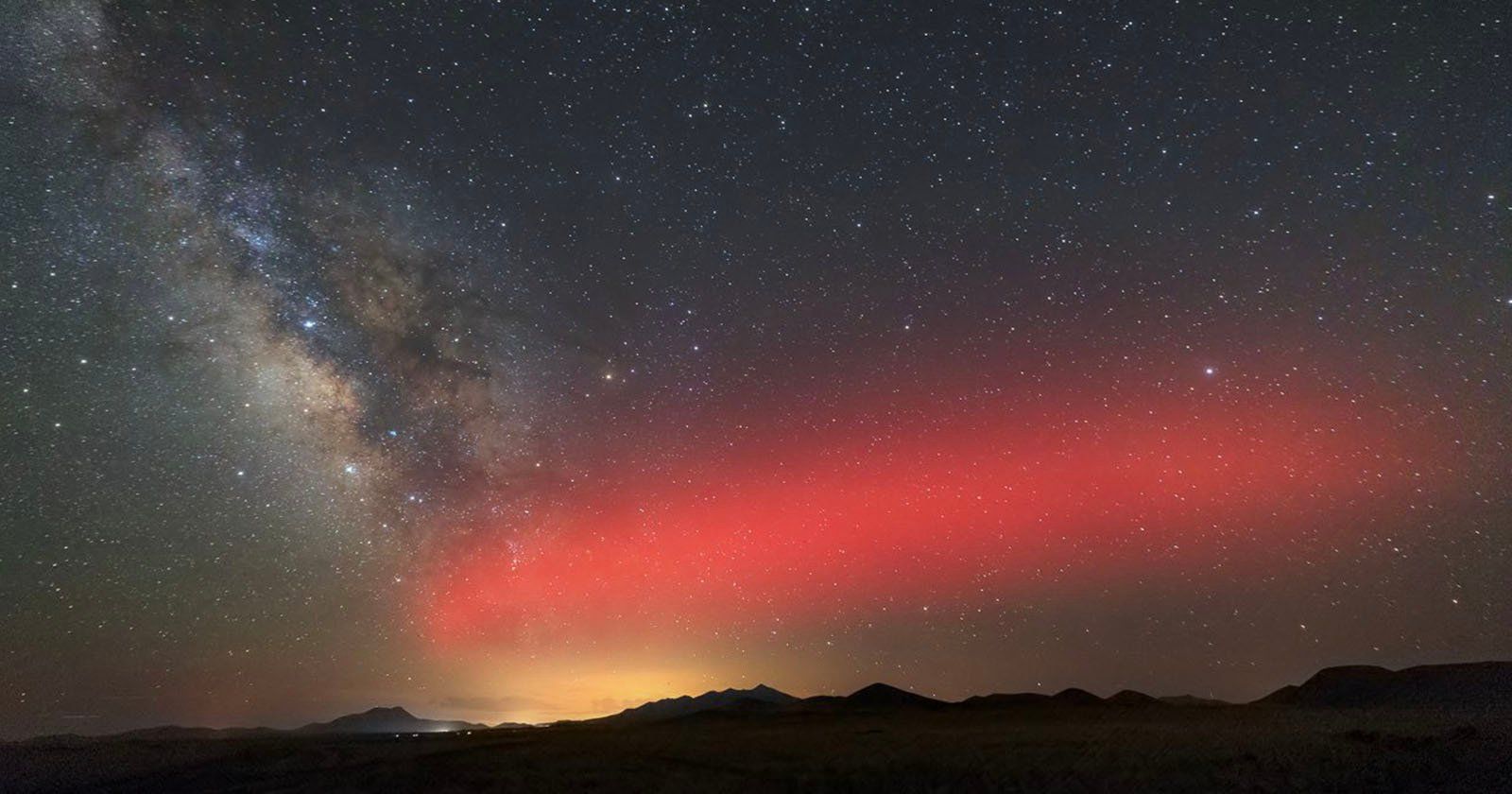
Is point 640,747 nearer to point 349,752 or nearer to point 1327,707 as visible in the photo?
point 349,752

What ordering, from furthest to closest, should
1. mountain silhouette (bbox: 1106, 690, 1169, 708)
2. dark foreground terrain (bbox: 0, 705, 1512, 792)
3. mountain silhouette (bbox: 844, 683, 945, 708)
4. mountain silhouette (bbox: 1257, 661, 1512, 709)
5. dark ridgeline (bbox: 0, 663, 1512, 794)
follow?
1. mountain silhouette (bbox: 844, 683, 945, 708)
2. mountain silhouette (bbox: 1106, 690, 1169, 708)
3. mountain silhouette (bbox: 1257, 661, 1512, 709)
4. dark ridgeline (bbox: 0, 663, 1512, 794)
5. dark foreground terrain (bbox: 0, 705, 1512, 792)

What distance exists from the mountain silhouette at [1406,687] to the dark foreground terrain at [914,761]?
601 cm

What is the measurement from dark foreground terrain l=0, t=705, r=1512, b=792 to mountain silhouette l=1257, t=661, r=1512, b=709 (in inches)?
237

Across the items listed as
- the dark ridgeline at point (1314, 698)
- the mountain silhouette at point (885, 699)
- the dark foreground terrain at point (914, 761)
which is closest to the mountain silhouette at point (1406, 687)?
the dark ridgeline at point (1314, 698)

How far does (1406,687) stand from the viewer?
4384 centimetres

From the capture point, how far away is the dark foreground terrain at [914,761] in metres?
23.9

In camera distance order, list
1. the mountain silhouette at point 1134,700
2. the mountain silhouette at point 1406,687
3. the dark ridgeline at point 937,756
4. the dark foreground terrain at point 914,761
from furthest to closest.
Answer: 1. the mountain silhouette at point 1134,700
2. the mountain silhouette at point 1406,687
3. the dark ridgeline at point 937,756
4. the dark foreground terrain at point 914,761

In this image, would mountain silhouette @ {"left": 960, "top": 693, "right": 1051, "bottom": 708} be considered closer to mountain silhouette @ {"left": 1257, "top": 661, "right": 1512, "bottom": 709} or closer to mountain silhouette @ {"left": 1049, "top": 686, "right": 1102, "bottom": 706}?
mountain silhouette @ {"left": 1049, "top": 686, "right": 1102, "bottom": 706}

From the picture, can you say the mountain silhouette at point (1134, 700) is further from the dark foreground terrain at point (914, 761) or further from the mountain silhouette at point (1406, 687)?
the dark foreground terrain at point (914, 761)

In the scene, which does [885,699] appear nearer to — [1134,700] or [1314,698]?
[1134,700]

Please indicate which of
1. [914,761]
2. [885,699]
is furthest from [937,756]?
[885,699]

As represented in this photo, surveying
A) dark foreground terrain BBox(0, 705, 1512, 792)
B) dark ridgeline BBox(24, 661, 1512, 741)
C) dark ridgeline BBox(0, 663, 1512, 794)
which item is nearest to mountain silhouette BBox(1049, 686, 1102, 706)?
dark ridgeline BBox(24, 661, 1512, 741)

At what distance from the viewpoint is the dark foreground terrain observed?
23.9m

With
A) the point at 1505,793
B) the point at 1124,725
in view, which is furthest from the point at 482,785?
the point at 1505,793
